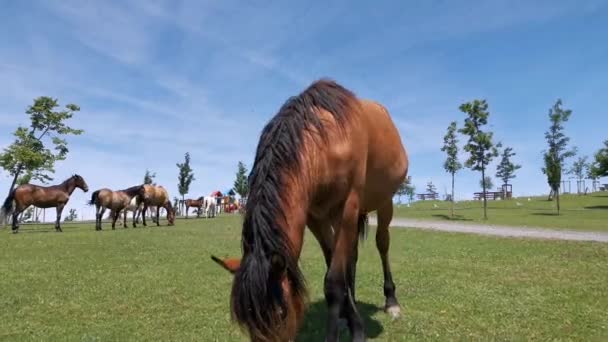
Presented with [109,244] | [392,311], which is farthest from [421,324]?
[109,244]

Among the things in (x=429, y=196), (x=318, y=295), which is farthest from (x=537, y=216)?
(x=429, y=196)

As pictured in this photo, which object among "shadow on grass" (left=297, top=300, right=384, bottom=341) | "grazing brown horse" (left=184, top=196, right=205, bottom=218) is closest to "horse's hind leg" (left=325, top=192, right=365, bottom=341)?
"shadow on grass" (left=297, top=300, right=384, bottom=341)

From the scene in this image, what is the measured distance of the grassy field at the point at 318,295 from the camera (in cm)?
481

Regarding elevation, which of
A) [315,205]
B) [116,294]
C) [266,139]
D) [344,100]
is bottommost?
[116,294]

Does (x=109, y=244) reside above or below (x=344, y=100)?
below

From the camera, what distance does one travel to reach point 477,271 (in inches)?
342

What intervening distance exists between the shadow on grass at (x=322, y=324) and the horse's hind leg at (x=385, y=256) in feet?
0.74

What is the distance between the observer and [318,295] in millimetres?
6742

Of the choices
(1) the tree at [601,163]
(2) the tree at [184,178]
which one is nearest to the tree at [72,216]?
(2) the tree at [184,178]

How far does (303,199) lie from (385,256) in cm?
360

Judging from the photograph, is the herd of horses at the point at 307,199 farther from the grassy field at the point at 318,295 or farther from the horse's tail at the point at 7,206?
the horse's tail at the point at 7,206

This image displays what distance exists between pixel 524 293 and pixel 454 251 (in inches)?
214

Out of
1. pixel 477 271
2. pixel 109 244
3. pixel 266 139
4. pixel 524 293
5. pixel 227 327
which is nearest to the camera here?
pixel 266 139

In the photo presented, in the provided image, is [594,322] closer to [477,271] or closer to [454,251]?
[477,271]
